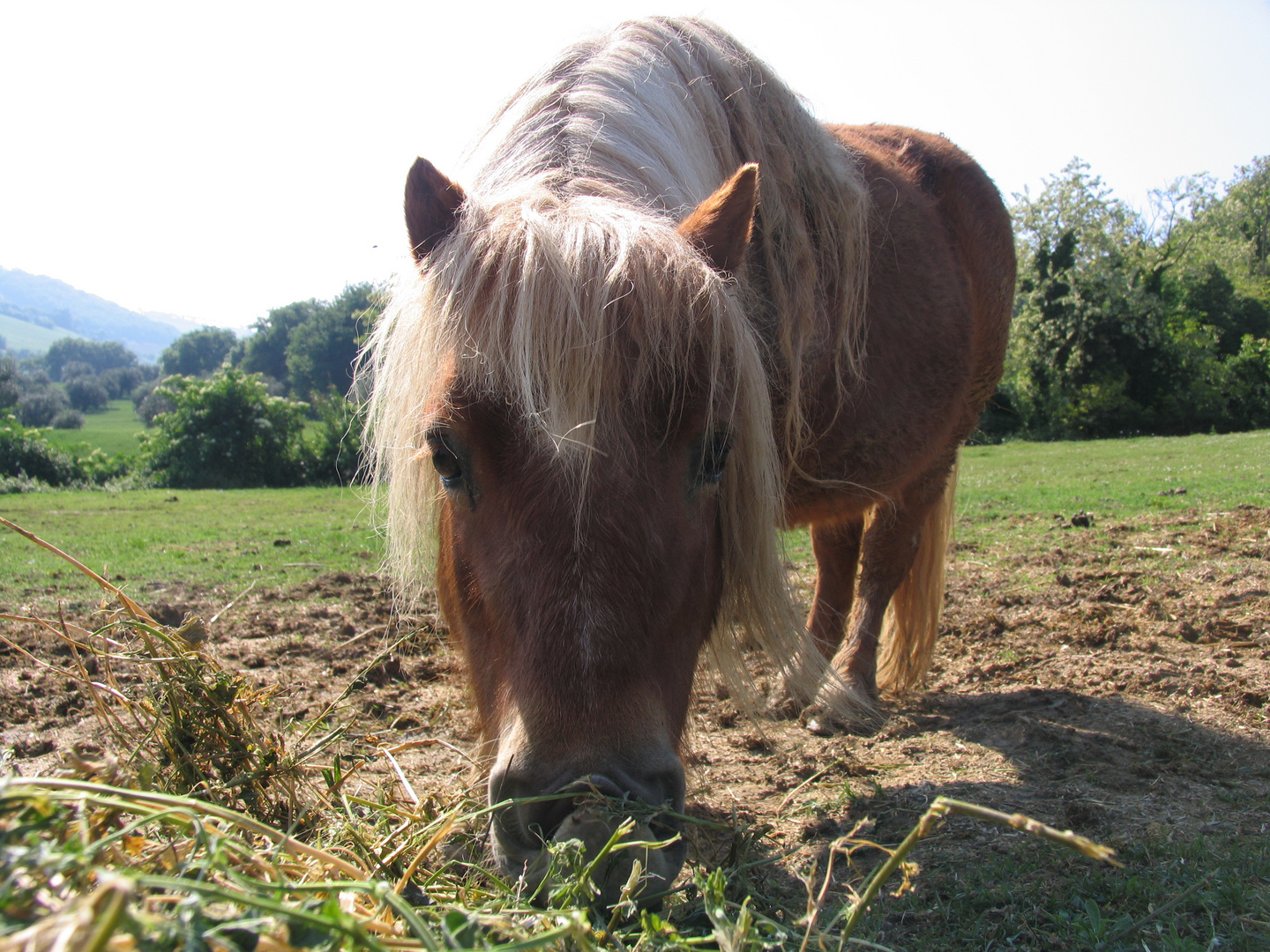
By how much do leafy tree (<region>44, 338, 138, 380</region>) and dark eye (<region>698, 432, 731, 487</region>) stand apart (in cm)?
16323

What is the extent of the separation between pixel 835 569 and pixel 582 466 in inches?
120

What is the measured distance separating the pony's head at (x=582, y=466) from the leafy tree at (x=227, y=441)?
31.5 m

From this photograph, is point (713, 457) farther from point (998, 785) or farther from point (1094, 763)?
point (1094, 763)

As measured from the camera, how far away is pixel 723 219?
2.08m

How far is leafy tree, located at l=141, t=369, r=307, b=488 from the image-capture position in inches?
1227

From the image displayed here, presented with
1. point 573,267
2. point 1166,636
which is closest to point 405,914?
point 573,267

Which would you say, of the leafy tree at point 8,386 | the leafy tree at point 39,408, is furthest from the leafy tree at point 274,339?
the leafy tree at point 8,386

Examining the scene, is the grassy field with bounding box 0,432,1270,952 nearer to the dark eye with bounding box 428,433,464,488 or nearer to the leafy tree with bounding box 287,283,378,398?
the dark eye with bounding box 428,433,464,488

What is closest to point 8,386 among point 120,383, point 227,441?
point 227,441

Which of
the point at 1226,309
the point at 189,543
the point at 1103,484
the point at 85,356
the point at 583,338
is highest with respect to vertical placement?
the point at 1226,309

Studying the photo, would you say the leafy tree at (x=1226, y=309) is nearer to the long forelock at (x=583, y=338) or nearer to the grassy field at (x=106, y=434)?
the long forelock at (x=583, y=338)

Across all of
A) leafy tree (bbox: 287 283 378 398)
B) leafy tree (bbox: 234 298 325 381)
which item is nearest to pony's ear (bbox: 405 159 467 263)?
leafy tree (bbox: 287 283 378 398)

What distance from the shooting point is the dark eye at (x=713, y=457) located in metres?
1.93

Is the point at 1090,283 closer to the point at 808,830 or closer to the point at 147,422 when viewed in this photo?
the point at 808,830
